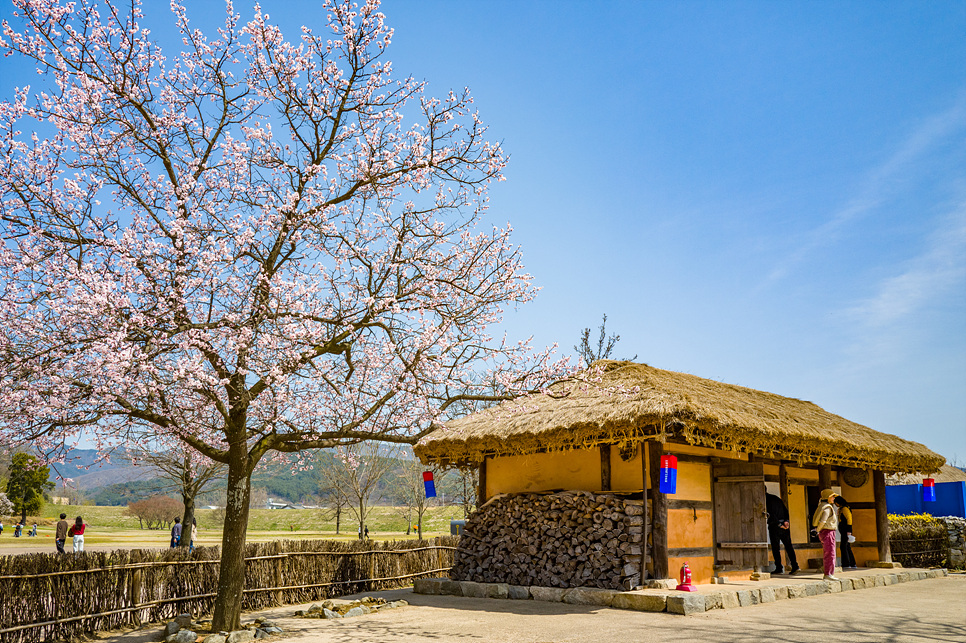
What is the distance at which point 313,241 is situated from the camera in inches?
353

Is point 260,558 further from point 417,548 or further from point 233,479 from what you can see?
point 417,548

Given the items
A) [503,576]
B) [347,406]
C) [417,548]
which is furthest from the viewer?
[417,548]

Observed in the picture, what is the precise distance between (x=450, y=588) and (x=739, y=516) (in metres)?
4.99

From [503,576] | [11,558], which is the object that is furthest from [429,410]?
[11,558]

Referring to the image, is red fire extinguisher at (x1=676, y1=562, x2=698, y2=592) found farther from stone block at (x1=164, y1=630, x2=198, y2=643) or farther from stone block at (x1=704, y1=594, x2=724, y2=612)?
stone block at (x1=164, y1=630, x2=198, y2=643)

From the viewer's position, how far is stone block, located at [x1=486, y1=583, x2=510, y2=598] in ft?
36.0

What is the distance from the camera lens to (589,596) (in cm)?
998

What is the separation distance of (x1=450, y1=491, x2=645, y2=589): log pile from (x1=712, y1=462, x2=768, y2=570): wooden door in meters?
2.16

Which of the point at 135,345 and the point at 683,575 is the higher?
the point at 135,345

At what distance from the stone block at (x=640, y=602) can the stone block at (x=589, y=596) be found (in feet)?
0.33

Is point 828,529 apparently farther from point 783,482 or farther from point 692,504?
point 692,504

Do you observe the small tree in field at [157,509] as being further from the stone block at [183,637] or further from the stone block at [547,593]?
the stone block at [183,637]

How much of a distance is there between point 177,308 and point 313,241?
199 cm

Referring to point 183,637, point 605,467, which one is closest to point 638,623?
point 605,467
